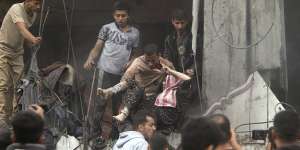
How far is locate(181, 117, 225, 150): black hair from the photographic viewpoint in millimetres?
4242

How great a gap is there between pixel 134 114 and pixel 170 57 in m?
1.14

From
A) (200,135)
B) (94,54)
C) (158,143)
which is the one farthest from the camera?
(94,54)

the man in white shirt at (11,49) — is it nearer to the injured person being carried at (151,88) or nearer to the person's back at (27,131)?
the injured person being carried at (151,88)

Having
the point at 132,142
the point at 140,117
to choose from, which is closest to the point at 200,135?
the point at 132,142

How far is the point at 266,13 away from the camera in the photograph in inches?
→ 355

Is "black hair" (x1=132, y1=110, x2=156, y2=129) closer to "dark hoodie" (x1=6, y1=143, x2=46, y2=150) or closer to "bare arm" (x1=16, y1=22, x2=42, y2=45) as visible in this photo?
"bare arm" (x1=16, y1=22, x2=42, y2=45)

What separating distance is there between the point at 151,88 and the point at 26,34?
72.0 inches

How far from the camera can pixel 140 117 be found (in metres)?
8.33

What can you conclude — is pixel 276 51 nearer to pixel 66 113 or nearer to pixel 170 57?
pixel 170 57

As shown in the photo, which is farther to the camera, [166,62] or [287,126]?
[166,62]

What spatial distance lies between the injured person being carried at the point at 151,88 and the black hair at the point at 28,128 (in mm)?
3956

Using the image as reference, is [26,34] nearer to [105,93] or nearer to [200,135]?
[105,93]

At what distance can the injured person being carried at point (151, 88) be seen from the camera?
8.94 m

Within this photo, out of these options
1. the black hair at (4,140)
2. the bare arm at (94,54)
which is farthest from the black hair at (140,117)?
the black hair at (4,140)
